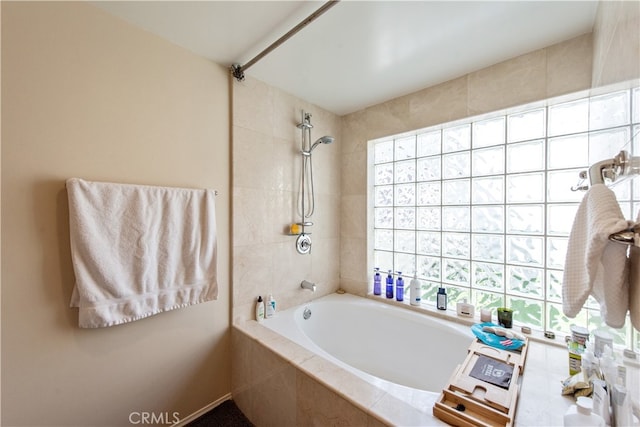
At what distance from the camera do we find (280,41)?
4.39 feet

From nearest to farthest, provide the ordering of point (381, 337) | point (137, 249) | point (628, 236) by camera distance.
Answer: point (628, 236) < point (137, 249) < point (381, 337)

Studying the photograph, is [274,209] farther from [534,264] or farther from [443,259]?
[534,264]

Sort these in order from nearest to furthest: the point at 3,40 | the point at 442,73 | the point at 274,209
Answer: the point at 3,40 < the point at 442,73 < the point at 274,209

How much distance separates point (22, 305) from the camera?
1064mm

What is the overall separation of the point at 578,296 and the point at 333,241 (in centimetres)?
190

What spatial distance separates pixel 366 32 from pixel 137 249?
1.68 m

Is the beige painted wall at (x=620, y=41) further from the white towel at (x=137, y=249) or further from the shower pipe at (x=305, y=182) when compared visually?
the white towel at (x=137, y=249)

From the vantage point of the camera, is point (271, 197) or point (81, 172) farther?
point (271, 197)

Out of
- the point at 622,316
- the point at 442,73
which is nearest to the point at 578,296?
the point at 622,316

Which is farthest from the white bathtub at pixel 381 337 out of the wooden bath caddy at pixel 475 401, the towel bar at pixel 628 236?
the towel bar at pixel 628 236

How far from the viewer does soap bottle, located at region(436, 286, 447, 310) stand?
191 cm

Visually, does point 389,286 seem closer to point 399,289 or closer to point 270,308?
point 399,289

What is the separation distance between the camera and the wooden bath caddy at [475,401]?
3.07 ft

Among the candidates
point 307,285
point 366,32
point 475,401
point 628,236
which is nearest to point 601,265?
point 628,236
